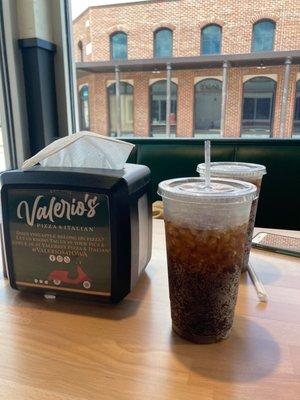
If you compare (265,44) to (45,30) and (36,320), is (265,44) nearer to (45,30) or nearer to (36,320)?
(45,30)

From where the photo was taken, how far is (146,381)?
1.26 feet

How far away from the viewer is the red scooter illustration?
53 cm

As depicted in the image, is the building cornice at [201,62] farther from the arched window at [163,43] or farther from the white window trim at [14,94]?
the white window trim at [14,94]

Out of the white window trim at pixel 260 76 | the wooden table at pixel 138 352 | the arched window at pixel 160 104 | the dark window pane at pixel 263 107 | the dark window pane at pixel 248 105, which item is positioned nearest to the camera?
the wooden table at pixel 138 352

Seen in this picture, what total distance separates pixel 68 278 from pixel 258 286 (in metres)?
0.33

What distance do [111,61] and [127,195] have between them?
3309 mm

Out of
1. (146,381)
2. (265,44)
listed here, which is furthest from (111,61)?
(146,381)

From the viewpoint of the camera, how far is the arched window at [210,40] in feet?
10.4

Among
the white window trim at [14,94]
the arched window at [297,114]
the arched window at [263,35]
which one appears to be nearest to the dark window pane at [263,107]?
the arched window at [297,114]

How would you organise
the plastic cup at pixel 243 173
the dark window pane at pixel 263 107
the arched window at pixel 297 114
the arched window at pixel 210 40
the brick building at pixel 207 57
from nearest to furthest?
the plastic cup at pixel 243 173
the arched window at pixel 297 114
the brick building at pixel 207 57
the arched window at pixel 210 40
the dark window pane at pixel 263 107

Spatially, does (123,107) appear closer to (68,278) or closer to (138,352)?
(68,278)

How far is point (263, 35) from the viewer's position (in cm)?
312

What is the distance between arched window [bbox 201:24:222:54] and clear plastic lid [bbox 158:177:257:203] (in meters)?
3.05

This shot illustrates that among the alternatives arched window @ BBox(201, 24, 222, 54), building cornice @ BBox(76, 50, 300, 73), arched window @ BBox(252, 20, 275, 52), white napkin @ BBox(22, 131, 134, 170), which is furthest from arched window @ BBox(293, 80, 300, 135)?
white napkin @ BBox(22, 131, 134, 170)
